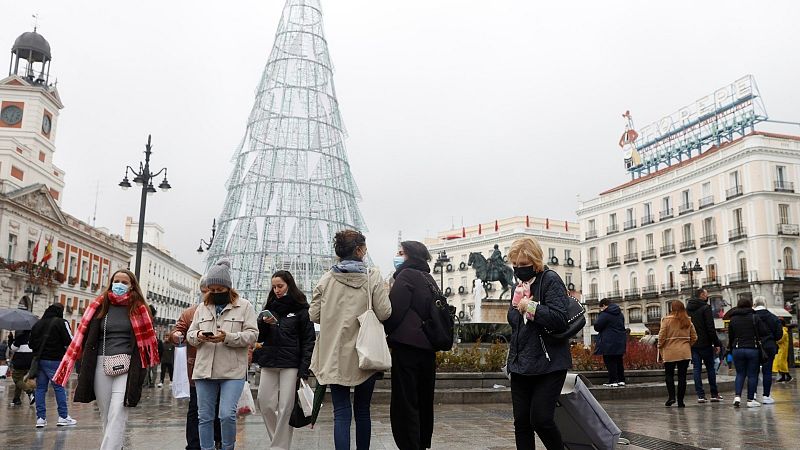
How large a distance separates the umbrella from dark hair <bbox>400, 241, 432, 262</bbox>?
13838 mm

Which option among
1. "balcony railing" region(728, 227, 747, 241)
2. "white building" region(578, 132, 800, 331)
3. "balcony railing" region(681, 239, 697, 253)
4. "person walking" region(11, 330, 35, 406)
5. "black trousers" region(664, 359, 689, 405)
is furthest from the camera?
"balcony railing" region(681, 239, 697, 253)

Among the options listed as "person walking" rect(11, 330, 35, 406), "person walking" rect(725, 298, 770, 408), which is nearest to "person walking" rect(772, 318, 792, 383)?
"person walking" rect(725, 298, 770, 408)

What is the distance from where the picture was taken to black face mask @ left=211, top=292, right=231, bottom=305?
5.54 m

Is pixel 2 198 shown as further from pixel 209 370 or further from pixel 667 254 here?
pixel 667 254

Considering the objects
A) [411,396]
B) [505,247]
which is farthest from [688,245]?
[411,396]

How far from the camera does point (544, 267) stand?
4621 millimetres

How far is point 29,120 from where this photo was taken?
51.8 metres

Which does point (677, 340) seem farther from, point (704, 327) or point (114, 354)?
point (114, 354)

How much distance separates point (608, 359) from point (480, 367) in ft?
7.63

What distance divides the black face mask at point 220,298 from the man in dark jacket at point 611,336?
23.7 feet

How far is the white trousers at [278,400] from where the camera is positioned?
5.61 m

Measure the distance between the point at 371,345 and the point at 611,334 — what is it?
7.37 meters

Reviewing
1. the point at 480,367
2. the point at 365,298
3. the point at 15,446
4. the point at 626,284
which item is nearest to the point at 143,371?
the point at 365,298

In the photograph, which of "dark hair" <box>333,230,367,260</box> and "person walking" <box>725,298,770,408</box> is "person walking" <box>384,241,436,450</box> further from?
"person walking" <box>725,298,770,408</box>
